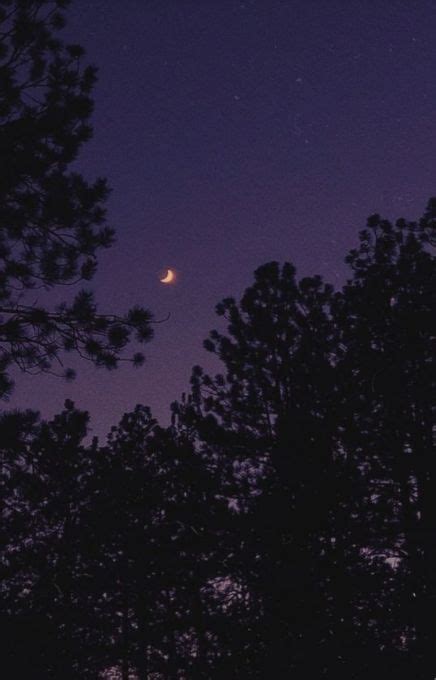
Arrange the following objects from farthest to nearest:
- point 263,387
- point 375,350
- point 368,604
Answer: point 263,387 → point 375,350 → point 368,604

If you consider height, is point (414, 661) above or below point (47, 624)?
below

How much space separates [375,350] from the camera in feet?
36.5

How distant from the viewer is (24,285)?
21.8 ft

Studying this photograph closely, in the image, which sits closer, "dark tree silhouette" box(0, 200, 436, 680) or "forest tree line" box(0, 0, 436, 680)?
"forest tree line" box(0, 0, 436, 680)

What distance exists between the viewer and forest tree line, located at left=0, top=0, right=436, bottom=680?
6.68 m

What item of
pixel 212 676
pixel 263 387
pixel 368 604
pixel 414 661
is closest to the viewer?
pixel 414 661

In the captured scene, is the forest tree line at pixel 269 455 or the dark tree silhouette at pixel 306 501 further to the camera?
the dark tree silhouette at pixel 306 501

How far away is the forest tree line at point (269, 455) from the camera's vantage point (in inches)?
263

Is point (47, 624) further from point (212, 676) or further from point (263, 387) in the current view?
point (263, 387)

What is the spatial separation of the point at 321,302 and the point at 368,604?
611 centimetres

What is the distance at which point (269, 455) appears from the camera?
11.5 m

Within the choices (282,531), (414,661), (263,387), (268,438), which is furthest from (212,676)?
(263,387)

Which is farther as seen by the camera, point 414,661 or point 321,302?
point 321,302

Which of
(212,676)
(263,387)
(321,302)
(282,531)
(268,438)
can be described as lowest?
(212,676)
